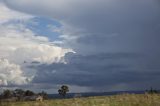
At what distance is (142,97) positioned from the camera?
39.1 metres

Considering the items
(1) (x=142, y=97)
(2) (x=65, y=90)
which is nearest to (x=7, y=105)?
(1) (x=142, y=97)

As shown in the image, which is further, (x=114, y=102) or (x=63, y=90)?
(x=63, y=90)

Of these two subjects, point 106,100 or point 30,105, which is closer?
point 30,105

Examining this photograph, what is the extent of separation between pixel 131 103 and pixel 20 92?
29.7 m

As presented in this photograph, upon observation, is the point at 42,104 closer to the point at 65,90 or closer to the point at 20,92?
the point at 20,92

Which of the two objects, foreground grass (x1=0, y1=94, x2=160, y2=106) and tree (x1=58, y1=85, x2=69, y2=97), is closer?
foreground grass (x1=0, y1=94, x2=160, y2=106)

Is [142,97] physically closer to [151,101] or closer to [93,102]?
[151,101]

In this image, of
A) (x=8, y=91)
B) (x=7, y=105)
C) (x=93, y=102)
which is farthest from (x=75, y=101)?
(x=8, y=91)

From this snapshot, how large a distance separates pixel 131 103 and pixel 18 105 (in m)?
11.3

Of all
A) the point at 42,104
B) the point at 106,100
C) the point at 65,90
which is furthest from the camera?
the point at 65,90

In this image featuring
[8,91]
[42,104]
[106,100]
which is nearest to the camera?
[42,104]

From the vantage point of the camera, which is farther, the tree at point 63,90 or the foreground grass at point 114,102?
the tree at point 63,90

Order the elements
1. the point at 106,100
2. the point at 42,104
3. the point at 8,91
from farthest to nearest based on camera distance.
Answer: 1. the point at 8,91
2. the point at 106,100
3. the point at 42,104

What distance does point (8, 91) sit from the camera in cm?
5856
